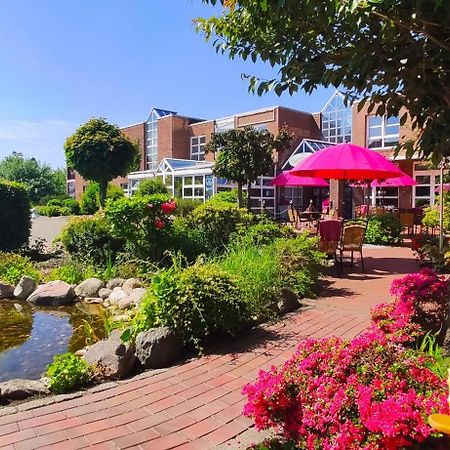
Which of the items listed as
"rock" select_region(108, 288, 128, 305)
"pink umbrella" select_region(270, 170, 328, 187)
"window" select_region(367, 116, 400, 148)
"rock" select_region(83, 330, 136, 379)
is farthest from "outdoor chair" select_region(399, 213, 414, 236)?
"rock" select_region(83, 330, 136, 379)

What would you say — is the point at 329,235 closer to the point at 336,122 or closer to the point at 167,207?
the point at 167,207

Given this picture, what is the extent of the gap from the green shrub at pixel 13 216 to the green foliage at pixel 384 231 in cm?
952

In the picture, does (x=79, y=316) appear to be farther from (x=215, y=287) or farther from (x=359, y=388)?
(x=359, y=388)

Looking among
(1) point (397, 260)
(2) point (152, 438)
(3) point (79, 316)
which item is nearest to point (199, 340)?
(2) point (152, 438)

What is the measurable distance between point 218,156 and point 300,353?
40.4ft

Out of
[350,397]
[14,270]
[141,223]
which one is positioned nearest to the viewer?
[350,397]

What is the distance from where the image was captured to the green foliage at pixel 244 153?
14031mm

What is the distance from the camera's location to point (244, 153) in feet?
46.1

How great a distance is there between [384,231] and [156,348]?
10679 millimetres

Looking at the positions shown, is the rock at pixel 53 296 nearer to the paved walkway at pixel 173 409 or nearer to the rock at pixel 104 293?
the rock at pixel 104 293

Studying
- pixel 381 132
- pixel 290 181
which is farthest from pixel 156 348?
pixel 381 132

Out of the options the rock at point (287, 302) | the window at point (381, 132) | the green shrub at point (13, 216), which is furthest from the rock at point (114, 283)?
the window at point (381, 132)

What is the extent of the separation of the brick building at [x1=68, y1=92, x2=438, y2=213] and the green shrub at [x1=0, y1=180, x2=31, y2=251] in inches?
425

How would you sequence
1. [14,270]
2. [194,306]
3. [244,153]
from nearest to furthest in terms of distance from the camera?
[194,306] → [14,270] → [244,153]
